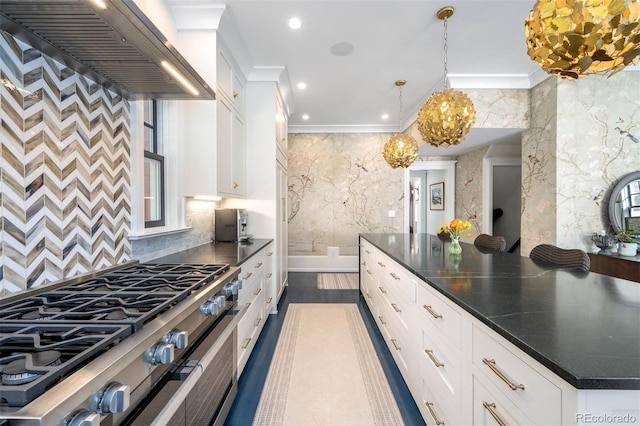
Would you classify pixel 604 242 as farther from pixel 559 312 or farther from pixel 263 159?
pixel 263 159

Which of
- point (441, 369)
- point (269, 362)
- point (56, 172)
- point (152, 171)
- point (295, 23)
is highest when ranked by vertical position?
point (295, 23)

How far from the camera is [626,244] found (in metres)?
2.77

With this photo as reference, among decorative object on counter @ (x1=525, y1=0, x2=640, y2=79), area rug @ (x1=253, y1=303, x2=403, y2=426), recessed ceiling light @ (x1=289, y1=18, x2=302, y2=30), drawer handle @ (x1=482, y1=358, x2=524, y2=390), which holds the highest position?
recessed ceiling light @ (x1=289, y1=18, x2=302, y2=30)

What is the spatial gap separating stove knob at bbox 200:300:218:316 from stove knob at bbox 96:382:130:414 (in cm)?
56

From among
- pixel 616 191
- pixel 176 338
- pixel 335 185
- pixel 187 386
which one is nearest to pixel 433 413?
pixel 187 386

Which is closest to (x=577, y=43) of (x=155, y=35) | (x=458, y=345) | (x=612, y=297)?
(x=612, y=297)

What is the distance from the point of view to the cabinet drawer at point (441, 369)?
1.17 meters

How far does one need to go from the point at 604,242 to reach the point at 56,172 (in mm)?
4491

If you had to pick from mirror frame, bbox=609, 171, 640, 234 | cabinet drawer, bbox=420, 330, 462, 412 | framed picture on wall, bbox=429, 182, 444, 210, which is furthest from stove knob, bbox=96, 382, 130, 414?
framed picture on wall, bbox=429, 182, 444, 210

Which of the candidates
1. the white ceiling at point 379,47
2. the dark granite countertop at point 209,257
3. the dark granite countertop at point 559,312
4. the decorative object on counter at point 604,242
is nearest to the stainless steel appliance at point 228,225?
the dark granite countertop at point 209,257

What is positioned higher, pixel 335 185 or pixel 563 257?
pixel 335 185

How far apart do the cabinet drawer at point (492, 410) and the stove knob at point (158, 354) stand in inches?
40.9

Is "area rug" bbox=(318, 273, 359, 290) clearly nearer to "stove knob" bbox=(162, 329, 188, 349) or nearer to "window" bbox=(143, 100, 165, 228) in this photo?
"window" bbox=(143, 100, 165, 228)

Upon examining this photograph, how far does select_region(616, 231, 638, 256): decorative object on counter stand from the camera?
2.74 metres
